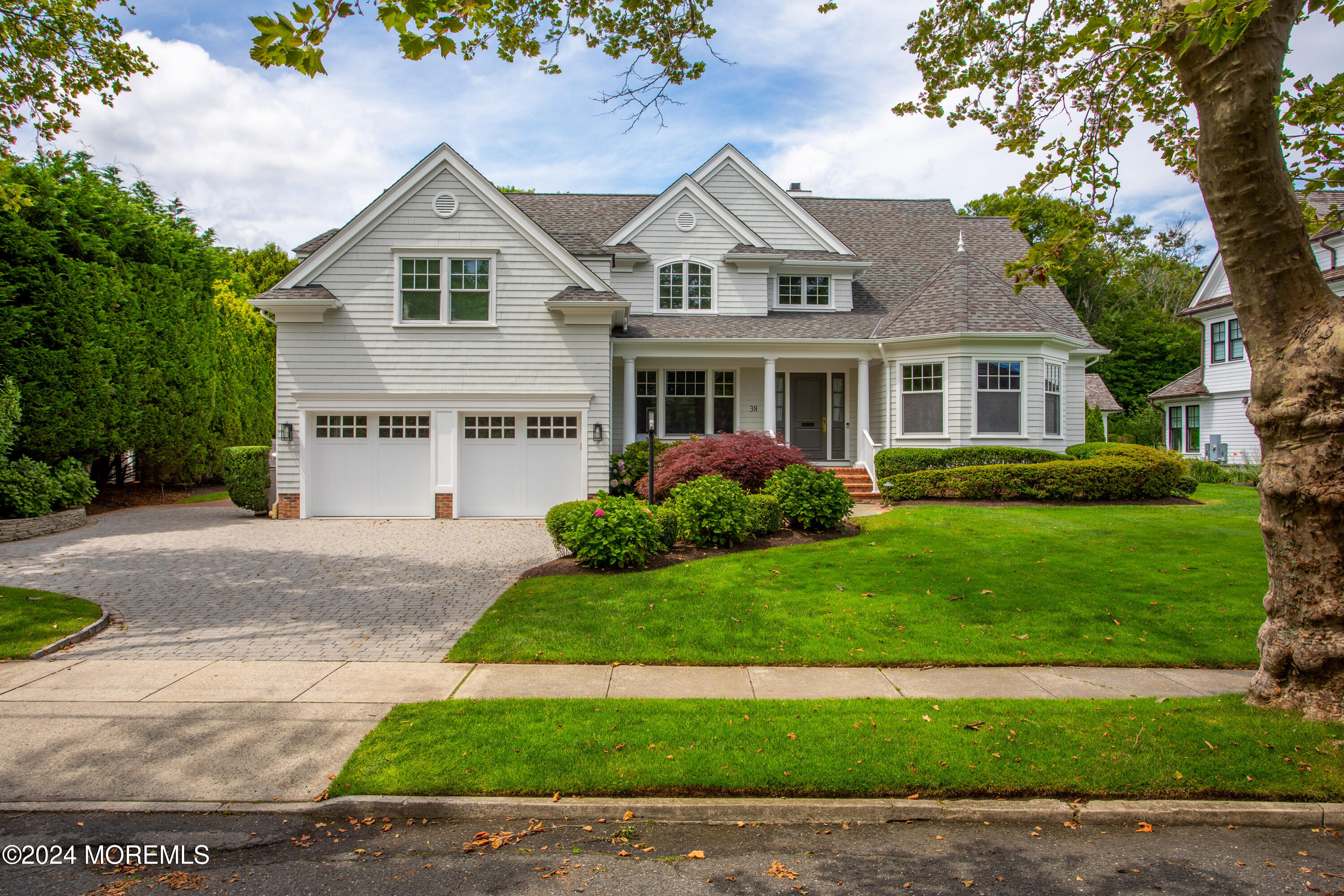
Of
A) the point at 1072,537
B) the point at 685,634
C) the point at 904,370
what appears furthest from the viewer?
the point at 904,370

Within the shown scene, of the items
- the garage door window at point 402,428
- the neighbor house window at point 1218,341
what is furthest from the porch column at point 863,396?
the neighbor house window at point 1218,341

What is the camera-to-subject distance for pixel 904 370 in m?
18.4

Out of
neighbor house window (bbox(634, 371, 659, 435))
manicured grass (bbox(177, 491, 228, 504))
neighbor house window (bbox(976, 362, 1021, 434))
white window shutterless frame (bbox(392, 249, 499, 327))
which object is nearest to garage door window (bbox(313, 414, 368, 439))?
white window shutterless frame (bbox(392, 249, 499, 327))

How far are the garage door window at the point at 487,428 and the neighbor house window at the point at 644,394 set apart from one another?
4.41 metres

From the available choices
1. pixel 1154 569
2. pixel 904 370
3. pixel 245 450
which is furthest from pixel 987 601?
pixel 245 450

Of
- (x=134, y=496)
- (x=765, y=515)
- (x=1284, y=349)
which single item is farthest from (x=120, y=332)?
(x=1284, y=349)

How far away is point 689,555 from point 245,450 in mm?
11617

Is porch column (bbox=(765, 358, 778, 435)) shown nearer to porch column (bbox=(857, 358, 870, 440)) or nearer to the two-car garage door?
porch column (bbox=(857, 358, 870, 440))

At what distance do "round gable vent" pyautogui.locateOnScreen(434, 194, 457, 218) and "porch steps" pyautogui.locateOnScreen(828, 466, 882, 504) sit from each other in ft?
33.6

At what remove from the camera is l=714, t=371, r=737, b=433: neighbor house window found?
20.1m

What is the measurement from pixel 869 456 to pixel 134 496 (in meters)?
19.7

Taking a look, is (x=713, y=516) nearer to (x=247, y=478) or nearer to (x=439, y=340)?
(x=439, y=340)

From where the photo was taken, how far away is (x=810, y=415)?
20516 mm

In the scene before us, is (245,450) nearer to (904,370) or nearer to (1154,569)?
(904,370)
